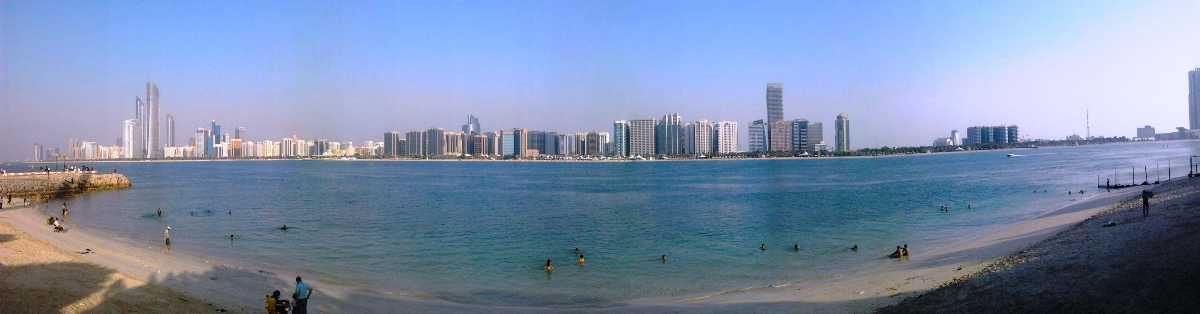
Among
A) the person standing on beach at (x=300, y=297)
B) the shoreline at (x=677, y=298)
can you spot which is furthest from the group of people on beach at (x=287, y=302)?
the shoreline at (x=677, y=298)

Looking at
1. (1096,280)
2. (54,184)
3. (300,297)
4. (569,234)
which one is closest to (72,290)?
(300,297)

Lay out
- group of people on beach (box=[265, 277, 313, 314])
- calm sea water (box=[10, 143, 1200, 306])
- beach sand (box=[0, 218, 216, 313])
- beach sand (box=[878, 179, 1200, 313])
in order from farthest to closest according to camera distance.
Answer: calm sea water (box=[10, 143, 1200, 306]), group of people on beach (box=[265, 277, 313, 314]), beach sand (box=[0, 218, 216, 313]), beach sand (box=[878, 179, 1200, 313])

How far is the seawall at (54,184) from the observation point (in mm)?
54416

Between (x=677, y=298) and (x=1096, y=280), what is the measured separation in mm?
8530

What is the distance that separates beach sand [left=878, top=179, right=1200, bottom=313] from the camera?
8.53 metres

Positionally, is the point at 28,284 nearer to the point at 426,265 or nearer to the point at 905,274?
the point at 426,265

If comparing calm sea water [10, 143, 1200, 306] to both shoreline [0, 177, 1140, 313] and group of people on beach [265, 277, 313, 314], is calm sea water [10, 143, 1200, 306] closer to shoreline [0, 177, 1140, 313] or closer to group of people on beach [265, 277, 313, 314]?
shoreline [0, 177, 1140, 313]

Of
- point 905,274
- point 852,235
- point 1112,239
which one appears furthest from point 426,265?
point 1112,239

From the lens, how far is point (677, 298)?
16.0 meters

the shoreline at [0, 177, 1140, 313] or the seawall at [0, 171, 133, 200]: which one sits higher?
Answer: the seawall at [0, 171, 133, 200]

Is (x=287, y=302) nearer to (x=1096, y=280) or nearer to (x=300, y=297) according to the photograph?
(x=300, y=297)

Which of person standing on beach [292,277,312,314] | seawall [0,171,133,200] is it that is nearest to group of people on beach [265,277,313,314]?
person standing on beach [292,277,312,314]

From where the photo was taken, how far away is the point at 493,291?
681 inches

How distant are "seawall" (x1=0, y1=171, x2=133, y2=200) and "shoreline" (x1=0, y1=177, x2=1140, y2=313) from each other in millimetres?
44139
